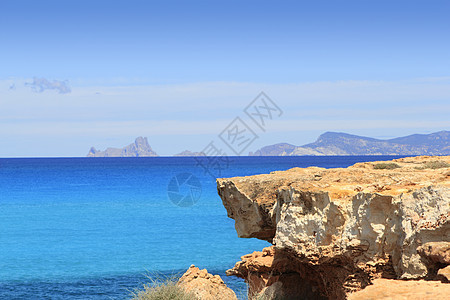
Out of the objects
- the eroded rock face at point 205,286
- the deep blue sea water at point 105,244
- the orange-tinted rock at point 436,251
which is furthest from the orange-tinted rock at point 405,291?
the deep blue sea water at point 105,244

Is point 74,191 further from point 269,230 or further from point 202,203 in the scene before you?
point 269,230

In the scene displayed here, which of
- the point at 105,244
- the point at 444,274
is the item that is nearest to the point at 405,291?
the point at 444,274

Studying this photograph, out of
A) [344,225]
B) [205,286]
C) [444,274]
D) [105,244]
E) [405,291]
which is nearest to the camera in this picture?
[405,291]

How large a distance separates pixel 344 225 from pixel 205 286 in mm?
→ 5610

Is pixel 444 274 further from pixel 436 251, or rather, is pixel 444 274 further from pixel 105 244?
pixel 105 244

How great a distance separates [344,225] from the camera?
8.54 m

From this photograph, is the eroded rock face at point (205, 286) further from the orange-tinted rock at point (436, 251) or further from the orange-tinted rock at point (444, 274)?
the orange-tinted rock at point (444, 274)

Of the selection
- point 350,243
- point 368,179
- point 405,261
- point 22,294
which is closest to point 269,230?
point 368,179

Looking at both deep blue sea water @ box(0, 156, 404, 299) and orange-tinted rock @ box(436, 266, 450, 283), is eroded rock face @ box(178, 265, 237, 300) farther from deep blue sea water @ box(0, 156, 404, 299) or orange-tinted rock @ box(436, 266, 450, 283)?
orange-tinted rock @ box(436, 266, 450, 283)

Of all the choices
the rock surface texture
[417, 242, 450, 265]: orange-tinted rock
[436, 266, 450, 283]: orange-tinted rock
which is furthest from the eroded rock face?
[436, 266, 450, 283]: orange-tinted rock

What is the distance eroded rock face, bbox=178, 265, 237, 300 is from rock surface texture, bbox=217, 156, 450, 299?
5.14 ft

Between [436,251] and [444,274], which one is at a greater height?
[436,251]

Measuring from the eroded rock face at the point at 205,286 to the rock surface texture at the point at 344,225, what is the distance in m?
1.57

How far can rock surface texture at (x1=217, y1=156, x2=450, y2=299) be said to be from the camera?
7293mm
